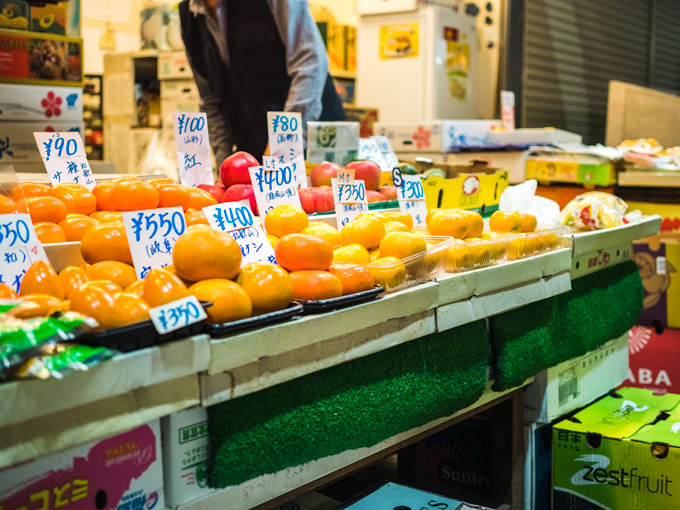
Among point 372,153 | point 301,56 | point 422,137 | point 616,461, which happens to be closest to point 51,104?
point 301,56

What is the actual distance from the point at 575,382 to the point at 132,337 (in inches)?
70.1

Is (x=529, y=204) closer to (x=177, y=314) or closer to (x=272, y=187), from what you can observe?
(x=272, y=187)

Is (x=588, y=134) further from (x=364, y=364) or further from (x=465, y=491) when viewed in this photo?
(x=364, y=364)

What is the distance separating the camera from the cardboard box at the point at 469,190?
8.28 ft

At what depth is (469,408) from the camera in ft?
6.42

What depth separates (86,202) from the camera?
1.71 metres

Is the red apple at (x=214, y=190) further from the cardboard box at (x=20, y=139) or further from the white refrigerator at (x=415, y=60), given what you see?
the white refrigerator at (x=415, y=60)

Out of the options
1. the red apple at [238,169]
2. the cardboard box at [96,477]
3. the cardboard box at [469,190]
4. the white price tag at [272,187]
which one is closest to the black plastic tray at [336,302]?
the cardboard box at [96,477]

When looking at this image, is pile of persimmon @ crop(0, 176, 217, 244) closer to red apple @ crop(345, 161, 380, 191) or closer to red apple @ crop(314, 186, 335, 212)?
red apple @ crop(314, 186, 335, 212)

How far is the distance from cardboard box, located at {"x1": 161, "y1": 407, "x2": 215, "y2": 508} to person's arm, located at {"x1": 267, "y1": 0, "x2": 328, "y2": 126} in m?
2.16

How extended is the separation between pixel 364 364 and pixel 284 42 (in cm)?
216

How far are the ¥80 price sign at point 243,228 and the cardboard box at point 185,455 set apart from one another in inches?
15.3

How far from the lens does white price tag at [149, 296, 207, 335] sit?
3.61 feet

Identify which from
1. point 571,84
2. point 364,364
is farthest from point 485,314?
point 571,84
